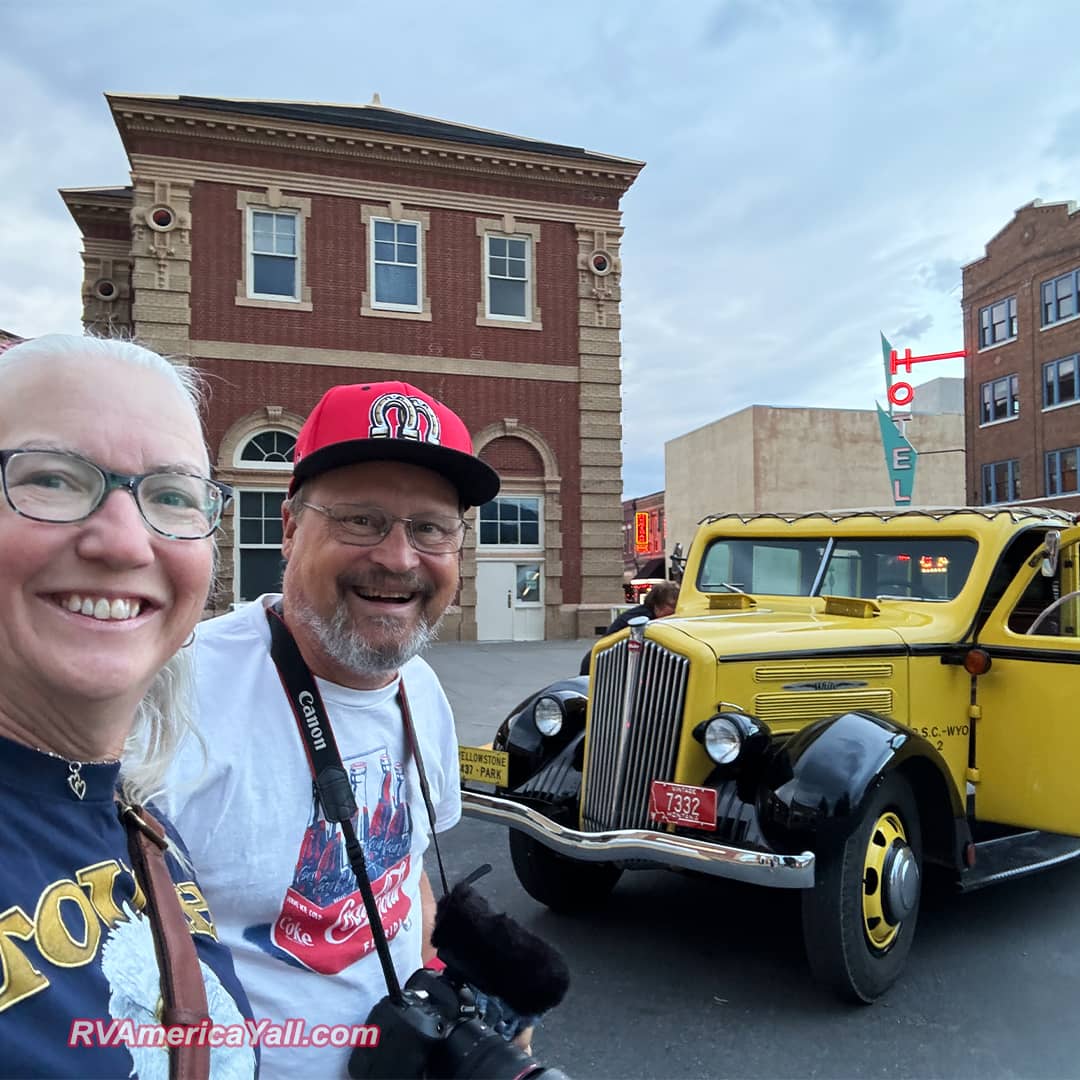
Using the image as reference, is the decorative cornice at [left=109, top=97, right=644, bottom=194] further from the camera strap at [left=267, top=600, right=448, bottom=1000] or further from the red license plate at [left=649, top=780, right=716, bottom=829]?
the camera strap at [left=267, top=600, right=448, bottom=1000]

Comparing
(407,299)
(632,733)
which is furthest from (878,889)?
(407,299)

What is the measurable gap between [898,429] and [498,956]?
64.7 feet

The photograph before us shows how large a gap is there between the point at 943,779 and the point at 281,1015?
3280 mm

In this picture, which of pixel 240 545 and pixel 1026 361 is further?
pixel 1026 361

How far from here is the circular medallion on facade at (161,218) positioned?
15.6 metres

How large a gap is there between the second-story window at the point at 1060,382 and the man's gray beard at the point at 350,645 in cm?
3472

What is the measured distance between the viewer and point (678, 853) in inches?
130

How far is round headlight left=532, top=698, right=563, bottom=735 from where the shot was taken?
4.58m

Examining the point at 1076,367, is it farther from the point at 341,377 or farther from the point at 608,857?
the point at 608,857

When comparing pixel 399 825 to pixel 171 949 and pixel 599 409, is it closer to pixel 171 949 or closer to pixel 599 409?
pixel 171 949

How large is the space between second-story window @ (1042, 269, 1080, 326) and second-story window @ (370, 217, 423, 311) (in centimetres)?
2510

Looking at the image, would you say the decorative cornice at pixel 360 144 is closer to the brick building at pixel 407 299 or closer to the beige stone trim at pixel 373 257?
the brick building at pixel 407 299

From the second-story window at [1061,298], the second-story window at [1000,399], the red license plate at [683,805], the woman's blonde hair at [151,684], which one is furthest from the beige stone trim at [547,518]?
the second-story window at [1000,399]

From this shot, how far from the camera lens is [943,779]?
382cm
